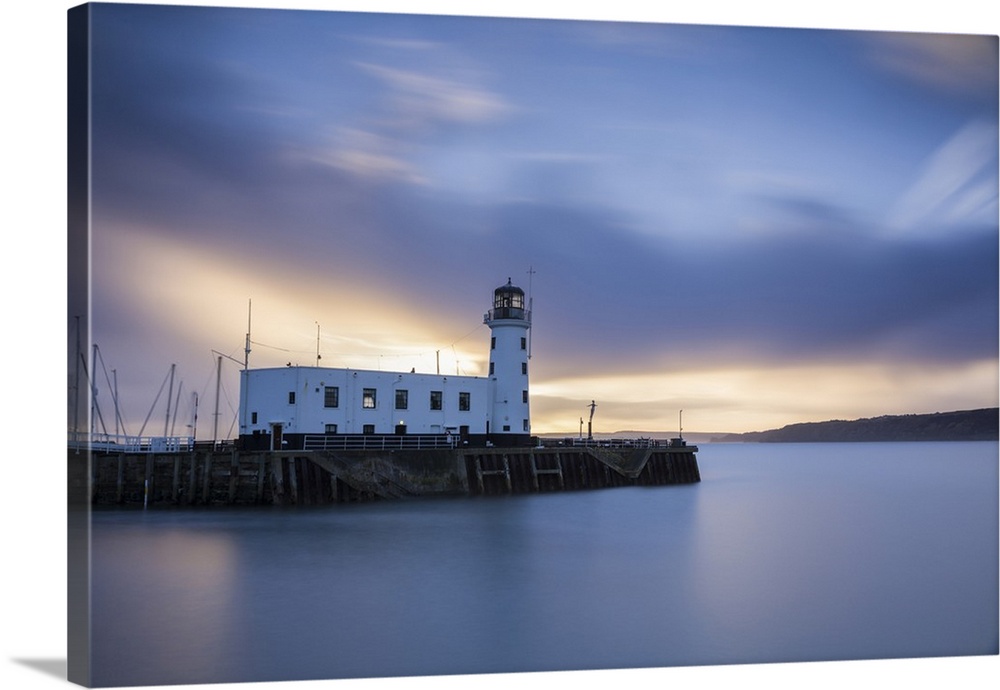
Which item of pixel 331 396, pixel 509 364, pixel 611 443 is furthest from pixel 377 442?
pixel 611 443

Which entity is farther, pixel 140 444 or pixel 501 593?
pixel 140 444

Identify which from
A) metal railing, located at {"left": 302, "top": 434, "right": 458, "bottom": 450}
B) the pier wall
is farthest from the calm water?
metal railing, located at {"left": 302, "top": 434, "right": 458, "bottom": 450}

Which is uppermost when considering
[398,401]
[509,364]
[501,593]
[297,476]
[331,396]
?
[509,364]

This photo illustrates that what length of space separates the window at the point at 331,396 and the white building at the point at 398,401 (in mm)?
24

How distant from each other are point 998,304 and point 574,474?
22938 millimetres

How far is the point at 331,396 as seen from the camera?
30.2m

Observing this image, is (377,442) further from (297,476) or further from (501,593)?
(501,593)

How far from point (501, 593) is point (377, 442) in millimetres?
15797

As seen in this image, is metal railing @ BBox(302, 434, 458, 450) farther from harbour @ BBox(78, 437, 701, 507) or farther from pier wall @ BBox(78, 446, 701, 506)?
pier wall @ BBox(78, 446, 701, 506)

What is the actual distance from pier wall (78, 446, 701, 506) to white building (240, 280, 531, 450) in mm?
1393

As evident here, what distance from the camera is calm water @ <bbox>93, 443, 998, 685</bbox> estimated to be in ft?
38.4

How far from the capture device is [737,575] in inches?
715

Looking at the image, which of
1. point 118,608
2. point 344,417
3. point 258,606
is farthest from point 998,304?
point 344,417

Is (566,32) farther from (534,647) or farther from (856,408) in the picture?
(856,408)
